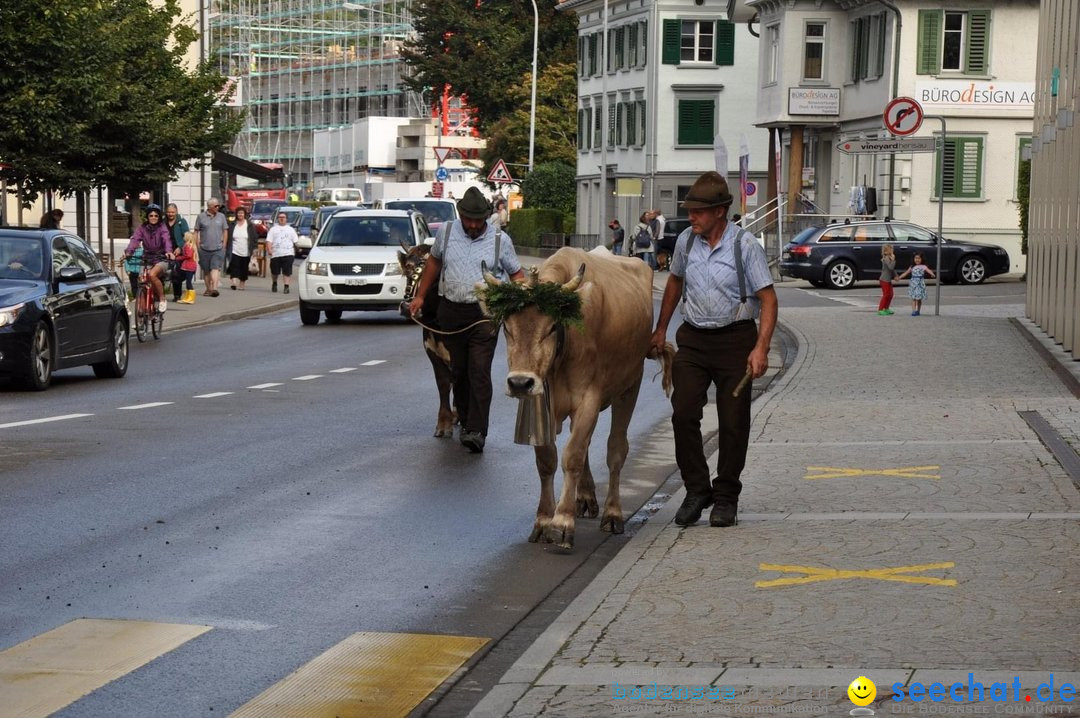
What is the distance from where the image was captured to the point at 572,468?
9.74 m

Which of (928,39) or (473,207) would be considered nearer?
(473,207)

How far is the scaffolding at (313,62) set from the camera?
125812 mm

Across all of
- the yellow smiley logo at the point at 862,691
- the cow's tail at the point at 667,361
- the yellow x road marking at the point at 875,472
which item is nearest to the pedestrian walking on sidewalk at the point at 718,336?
the cow's tail at the point at 667,361

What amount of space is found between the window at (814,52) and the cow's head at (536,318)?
49.3 meters

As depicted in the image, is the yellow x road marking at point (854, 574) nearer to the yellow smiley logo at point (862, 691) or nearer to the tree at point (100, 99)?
the yellow smiley logo at point (862, 691)

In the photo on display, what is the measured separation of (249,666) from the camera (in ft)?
22.7

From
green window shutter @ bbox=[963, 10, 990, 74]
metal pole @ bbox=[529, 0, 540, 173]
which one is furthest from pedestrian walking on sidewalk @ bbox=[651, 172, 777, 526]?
metal pole @ bbox=[529, 0, 540, 173]

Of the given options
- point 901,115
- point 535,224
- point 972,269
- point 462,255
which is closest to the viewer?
point 462,255

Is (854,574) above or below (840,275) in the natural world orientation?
above

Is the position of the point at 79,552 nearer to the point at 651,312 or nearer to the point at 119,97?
the point at 651,312

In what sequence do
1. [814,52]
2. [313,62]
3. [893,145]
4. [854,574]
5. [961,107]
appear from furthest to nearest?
[313,62]
[814,52]
[961,107]
[893,145]
[854,574]

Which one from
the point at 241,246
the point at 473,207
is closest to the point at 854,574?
the point at 473,207

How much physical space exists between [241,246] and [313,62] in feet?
293

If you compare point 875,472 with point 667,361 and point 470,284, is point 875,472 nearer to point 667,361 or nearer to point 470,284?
point 667,361
